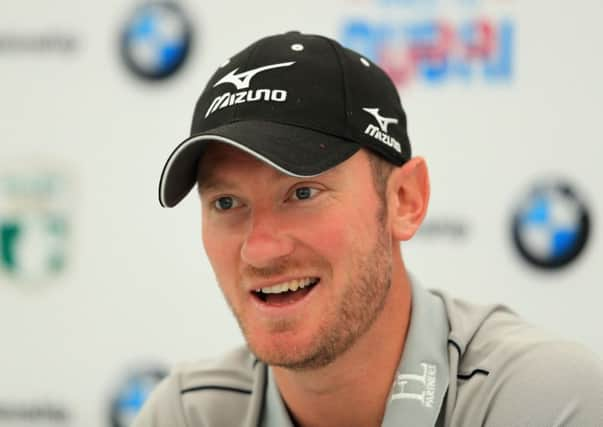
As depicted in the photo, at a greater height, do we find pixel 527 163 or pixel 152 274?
pixel 527 163

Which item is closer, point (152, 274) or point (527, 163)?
point (527, 163)

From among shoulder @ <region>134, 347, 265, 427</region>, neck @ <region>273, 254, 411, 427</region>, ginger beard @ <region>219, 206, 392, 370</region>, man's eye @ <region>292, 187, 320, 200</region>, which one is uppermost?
man's eye @ <region>292, 187, 320, 200</region>

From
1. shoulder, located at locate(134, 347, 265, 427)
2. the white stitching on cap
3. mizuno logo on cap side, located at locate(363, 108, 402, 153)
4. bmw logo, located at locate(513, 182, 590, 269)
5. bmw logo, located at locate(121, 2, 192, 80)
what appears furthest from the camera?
bmw logo, located at locate(121, 2, 192, 80)

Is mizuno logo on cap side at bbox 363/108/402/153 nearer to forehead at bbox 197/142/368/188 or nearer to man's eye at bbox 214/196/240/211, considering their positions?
forehead at bbox 197/142/368/188

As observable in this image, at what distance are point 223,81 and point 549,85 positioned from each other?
86 centimetres

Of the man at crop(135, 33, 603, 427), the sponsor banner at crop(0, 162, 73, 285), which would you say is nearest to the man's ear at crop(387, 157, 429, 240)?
the man at crop(135, 33, 603, 427)

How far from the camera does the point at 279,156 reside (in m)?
1.04

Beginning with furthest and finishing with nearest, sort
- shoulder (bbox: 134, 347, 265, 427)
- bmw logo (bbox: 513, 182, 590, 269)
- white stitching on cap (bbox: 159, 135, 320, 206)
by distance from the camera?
bmw logo (bbox: 513, 182, 590, 269), shoulder (bbox: 134, 347, 265, 427), white stitching on cap (bbox: 159, 135, 320, 206)

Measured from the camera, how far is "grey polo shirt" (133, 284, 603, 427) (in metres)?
1.07

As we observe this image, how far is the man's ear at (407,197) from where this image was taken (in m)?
1.20

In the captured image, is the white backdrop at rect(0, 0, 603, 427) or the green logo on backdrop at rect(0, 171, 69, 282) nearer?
the white backdrop at rect(0, 0, 603, 427)

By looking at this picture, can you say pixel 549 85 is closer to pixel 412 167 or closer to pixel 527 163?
pixel 527 163

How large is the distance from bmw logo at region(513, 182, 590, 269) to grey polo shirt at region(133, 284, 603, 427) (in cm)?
47

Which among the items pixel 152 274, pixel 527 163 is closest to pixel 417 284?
pixel 527 163
